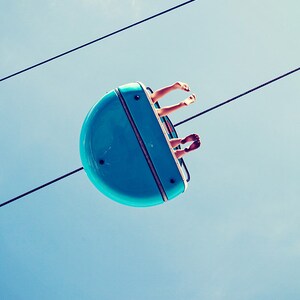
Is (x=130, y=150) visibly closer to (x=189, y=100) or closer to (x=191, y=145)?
(x=191, y=145)

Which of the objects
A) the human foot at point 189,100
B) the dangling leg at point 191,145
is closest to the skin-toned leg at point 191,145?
the dangling leg at point 191,145

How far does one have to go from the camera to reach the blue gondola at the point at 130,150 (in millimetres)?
3748

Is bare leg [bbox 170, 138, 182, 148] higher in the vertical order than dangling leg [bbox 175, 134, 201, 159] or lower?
higher

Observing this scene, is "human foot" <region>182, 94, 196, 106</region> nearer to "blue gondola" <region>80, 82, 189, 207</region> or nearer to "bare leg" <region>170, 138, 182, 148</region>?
"blue gondola" <region>80, 82, 189, 207</region>

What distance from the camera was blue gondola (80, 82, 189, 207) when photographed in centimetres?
375

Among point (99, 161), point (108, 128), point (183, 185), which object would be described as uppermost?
point (108, 128)

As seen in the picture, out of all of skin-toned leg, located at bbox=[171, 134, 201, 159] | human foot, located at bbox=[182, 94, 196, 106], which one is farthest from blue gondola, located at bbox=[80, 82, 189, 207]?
human foot, located at bbox=[182, 94, 196, 106]

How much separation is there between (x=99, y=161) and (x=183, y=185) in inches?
32.2

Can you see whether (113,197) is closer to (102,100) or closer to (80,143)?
(80,143)

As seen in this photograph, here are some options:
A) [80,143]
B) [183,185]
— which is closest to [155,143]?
[183,185]

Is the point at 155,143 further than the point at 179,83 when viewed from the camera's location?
No

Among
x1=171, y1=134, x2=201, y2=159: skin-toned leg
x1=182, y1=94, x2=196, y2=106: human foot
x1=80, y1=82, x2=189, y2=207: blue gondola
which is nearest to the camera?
x1=80, y1=82, x2=189, y2=207: blue gondola

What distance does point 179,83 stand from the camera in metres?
3.99

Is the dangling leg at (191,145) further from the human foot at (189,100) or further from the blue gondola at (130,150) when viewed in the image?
the human foot at (189,100)
